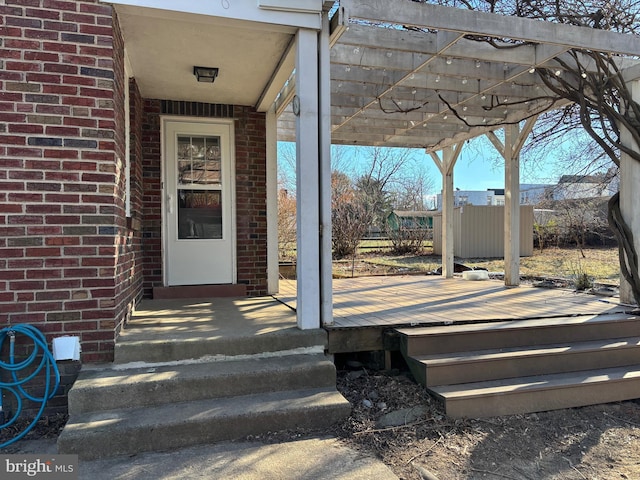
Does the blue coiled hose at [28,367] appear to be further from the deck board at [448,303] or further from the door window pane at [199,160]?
the door window pane at [199,160]

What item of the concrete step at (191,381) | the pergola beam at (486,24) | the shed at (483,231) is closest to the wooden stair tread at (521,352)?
the concrete step at (191,381)

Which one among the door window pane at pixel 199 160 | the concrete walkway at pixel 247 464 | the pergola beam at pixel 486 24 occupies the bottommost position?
the concrete walkway at pixel 247 464

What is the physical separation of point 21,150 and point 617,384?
4674mm

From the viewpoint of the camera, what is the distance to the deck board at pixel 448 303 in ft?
13.0

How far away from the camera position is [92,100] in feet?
9.91

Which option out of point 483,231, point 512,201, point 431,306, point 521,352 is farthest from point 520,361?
point 483,231

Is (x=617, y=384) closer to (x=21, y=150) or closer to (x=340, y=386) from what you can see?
(x=340, y=386)

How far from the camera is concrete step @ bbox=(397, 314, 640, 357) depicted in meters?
3.45

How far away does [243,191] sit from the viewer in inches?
216

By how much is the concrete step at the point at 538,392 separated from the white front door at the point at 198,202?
332 cm

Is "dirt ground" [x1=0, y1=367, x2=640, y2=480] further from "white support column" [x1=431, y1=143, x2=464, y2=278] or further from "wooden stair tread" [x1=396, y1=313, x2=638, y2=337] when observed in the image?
"white support column" [x1=431, y1=143, x2=464, y2=278]

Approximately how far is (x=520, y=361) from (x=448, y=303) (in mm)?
1538

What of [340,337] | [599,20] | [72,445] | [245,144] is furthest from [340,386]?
[599,20]

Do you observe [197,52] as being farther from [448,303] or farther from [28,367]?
[448,303]
